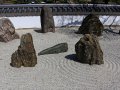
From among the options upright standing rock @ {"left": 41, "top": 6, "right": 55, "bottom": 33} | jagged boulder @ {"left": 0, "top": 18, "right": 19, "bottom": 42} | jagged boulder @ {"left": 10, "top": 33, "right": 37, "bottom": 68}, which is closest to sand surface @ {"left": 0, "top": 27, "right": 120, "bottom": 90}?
jagged boulder @ {"left": 10, "top": 33, "right": 37, "bottom": 68}

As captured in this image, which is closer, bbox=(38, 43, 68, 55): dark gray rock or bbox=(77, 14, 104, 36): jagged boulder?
bbox=(38, 43, 68, 55): dark gray rock

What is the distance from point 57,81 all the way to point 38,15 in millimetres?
7185

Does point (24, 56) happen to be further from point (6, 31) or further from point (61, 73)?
point (6, 31)

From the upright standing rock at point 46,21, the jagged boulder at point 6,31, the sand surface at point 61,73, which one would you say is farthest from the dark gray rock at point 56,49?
the upright standing rock at point 46,21

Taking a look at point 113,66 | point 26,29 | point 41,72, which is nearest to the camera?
point 41,72

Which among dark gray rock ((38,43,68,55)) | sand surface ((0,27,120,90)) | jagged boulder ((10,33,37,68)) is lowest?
sand surface ((0,27,120,90))

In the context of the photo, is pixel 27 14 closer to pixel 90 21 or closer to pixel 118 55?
pixel 90 21

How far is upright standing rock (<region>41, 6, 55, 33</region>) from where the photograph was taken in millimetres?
14555

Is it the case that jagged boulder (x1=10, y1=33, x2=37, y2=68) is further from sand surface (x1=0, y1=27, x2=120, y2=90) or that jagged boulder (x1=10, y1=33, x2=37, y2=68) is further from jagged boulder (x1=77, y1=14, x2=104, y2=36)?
jagged boulder (x1=77, y1=14, x2=104, y2=36)

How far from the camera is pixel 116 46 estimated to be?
12.7m

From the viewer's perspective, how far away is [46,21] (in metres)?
14.6

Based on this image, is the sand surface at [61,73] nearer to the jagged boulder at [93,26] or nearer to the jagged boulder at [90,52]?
the jagged boulder at [90,52]

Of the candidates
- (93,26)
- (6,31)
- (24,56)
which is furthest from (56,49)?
(93,26)

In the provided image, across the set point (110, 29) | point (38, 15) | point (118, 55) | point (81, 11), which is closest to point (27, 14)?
point (38, 15)
